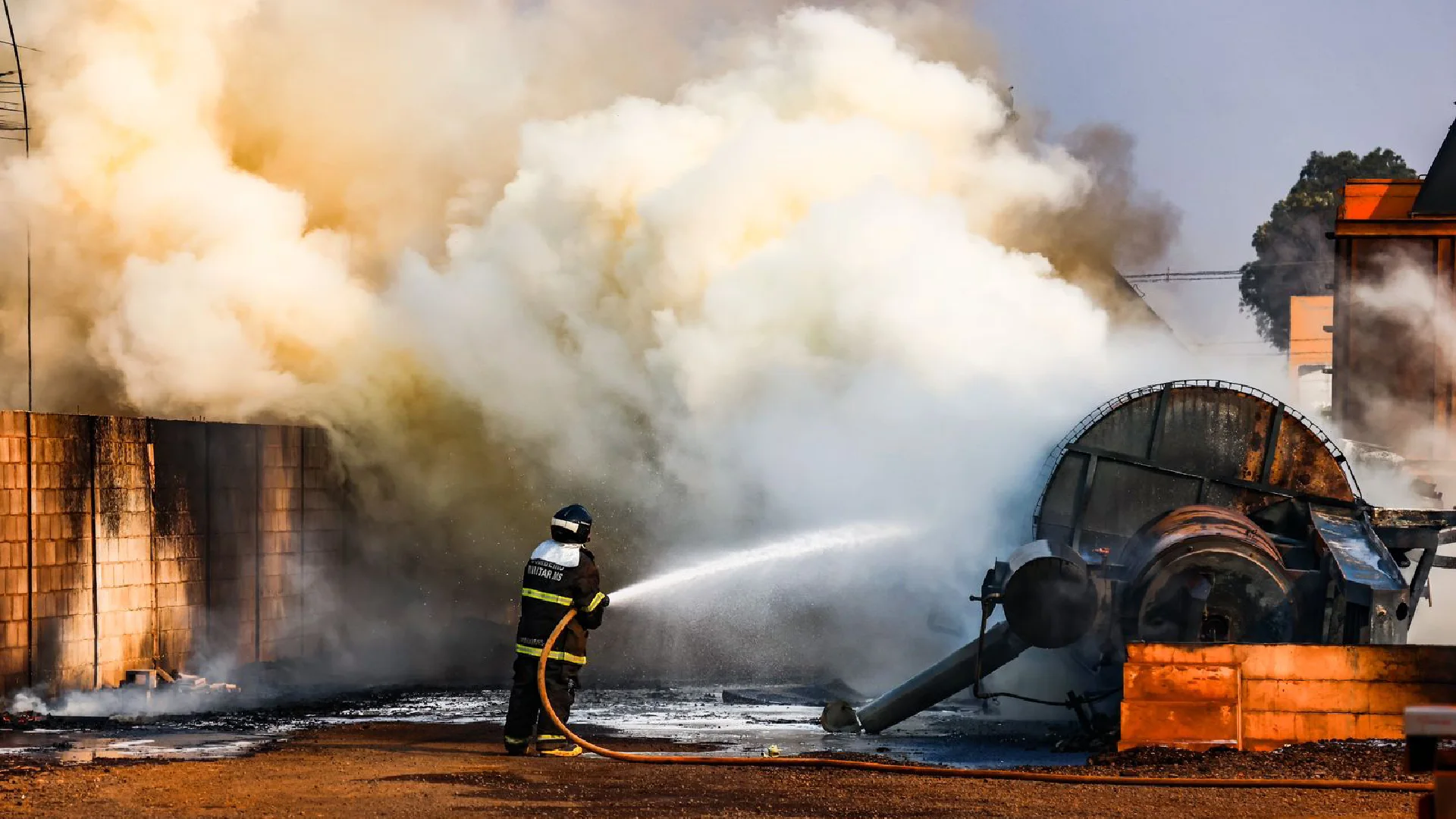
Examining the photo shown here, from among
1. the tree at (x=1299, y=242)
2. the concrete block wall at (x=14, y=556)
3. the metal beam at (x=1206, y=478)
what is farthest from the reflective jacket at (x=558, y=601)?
the tree at (x=1299, y=242)

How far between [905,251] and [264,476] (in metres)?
7.68

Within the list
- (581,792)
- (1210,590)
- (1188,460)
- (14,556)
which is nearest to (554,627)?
(581,792)

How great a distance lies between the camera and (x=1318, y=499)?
15.7 meters

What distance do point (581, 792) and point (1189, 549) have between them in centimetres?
582

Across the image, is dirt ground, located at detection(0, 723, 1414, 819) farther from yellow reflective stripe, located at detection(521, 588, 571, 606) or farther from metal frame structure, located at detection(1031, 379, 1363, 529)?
metal frame structure, located at detection(1031, 379, 1363, 529)

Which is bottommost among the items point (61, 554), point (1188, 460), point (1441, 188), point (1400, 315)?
point (61, 554)

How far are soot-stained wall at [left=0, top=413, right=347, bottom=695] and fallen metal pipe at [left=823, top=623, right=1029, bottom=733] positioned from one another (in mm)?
6864

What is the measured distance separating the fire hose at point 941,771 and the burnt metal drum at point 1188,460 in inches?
166

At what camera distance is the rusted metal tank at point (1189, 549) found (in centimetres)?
1427

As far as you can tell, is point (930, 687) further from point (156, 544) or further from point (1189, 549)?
point (156, 544)

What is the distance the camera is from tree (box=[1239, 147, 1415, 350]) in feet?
228

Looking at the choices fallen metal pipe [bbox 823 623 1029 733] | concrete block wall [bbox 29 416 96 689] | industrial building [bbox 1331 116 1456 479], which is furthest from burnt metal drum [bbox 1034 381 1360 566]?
industrial building [bbox 1331 116 1456 479]

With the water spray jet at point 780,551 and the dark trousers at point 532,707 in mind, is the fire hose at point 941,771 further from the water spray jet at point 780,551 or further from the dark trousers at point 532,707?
the water spray jet at point 780,551

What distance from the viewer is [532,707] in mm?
12664
